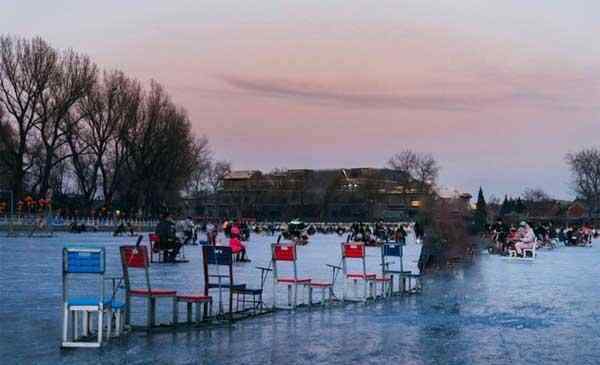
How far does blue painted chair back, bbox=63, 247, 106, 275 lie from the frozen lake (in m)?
0.90

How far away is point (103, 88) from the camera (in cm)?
7831

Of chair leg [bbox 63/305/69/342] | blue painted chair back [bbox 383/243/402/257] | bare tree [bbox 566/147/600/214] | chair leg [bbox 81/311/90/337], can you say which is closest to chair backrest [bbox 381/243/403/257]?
blue painted chair back [bbox 383/243/402/257]

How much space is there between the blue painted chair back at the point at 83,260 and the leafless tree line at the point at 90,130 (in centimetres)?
6092

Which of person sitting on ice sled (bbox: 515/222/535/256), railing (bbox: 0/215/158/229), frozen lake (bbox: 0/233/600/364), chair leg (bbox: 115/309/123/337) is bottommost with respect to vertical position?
frozen lake (bbox: 0/233/600/364)

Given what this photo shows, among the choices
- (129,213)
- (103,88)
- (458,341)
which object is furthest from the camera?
(129,213)

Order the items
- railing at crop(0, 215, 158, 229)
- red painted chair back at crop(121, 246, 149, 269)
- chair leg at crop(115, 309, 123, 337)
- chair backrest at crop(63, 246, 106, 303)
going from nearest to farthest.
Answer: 1. chair backrest at crop(63, 246, 106, 303)
2. chair leg at crop(115, 309, 123, 337)
3. red painted chair back at crop(121, 246, 149, 269)
4. railing at crop(0, 215, 158, 229)

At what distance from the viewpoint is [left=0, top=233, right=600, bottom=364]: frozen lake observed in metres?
11.3

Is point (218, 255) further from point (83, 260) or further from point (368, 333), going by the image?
point (83, 260)

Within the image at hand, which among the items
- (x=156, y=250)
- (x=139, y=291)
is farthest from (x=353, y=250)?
(x=156, y=250)

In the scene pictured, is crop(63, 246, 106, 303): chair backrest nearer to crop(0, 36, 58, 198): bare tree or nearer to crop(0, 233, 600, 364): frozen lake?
crop(0, 233, 600, 364): frozen lake

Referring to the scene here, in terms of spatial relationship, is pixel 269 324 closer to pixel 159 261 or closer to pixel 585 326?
pixel 585 326

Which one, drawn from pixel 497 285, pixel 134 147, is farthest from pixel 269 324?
pixel 134 147

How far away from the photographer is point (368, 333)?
13523 mm

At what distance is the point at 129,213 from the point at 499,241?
5106cm
